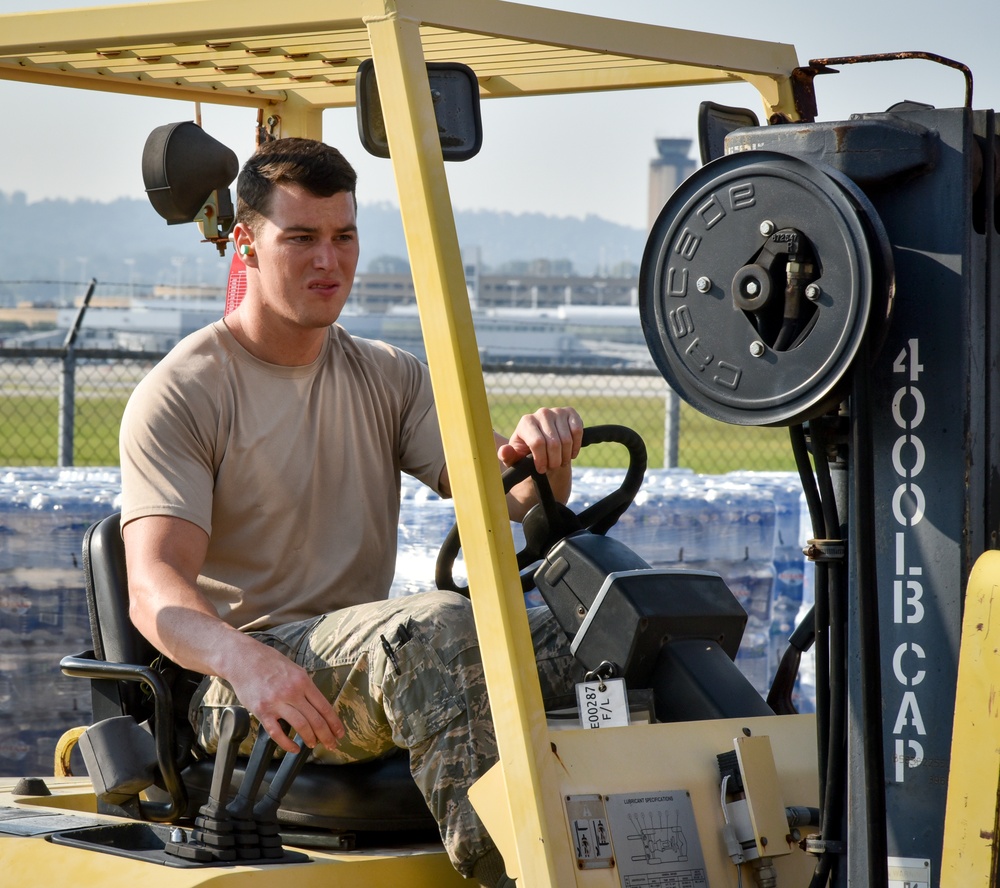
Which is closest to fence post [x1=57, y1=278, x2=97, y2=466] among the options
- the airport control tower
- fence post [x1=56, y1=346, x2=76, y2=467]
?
fence post [x1=56, y1=346, x2=76, y2=467]

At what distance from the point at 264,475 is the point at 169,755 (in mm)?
611

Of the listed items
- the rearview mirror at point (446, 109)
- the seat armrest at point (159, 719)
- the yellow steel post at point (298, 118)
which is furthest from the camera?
the yellow steel post at point (298, 118)

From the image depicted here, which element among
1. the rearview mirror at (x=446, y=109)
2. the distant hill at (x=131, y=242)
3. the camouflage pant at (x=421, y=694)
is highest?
the distant hill at (x=131, y=242)

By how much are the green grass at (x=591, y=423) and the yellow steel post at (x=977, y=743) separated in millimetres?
15344

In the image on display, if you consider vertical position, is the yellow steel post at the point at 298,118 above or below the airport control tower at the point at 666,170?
below

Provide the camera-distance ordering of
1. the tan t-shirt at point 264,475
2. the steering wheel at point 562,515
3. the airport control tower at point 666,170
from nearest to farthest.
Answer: the tan t-shirt at point 264,475 < the steering wheel at point 562,515 < the airport control tower at point 666,170

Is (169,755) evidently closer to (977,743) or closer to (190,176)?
(190,176)

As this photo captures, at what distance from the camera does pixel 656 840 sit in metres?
2.18

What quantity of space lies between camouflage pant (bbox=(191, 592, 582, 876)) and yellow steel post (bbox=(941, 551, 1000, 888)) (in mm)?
799

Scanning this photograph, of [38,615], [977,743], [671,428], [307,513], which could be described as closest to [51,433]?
[671,428]

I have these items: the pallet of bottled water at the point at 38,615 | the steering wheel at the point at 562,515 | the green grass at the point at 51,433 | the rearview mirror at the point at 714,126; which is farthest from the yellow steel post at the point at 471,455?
the green grass at the point at 51,433

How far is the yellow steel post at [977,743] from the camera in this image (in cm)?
177

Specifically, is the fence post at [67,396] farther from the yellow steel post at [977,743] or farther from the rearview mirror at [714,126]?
the yellow steel post at [977,743]

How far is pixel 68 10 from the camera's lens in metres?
2.23
